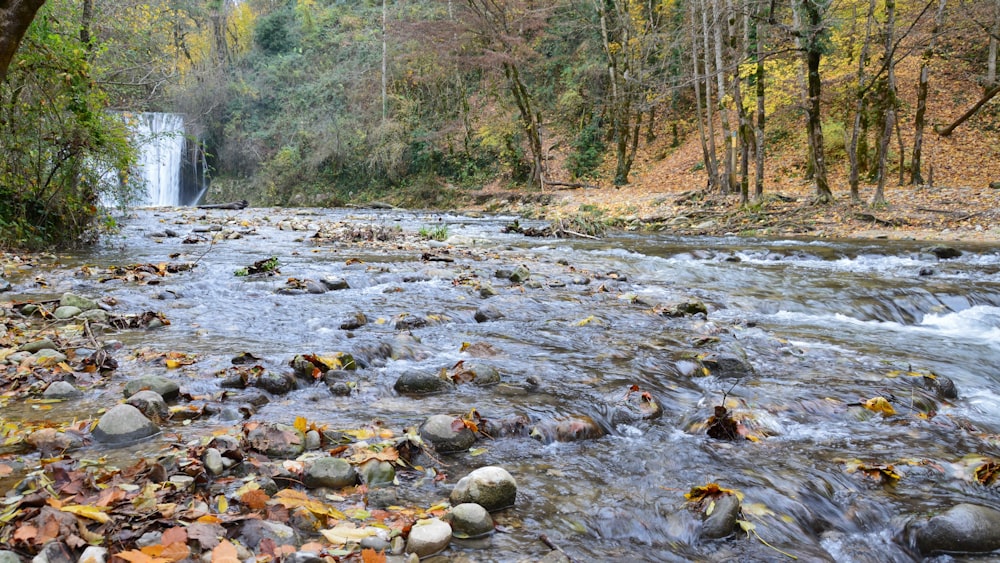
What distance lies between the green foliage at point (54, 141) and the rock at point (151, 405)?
5.98m

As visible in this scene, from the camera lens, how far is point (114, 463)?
243 cm

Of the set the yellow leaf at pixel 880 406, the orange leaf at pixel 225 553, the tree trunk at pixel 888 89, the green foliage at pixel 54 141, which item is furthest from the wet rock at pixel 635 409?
the tree trunk at pixel 888 89

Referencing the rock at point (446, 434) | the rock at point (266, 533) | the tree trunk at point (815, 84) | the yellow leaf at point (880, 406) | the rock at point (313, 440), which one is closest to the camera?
the rock at point (266, 533)

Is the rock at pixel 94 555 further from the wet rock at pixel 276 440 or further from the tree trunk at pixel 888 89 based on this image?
the tree trunk at pixel 888 89

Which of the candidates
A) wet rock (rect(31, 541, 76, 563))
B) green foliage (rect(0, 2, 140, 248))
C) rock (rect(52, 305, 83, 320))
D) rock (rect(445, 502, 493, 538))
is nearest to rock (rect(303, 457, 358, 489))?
rock (rect(445, 502, 493, 538))

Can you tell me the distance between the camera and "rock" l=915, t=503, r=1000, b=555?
2.31m

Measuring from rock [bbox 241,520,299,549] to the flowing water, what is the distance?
59 centimetres

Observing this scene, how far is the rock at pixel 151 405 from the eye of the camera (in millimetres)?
2963

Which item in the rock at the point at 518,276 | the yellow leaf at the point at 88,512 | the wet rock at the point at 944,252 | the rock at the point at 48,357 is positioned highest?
the wet rock at the point at 944,252

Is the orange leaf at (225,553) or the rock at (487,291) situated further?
the rock at (487,291)

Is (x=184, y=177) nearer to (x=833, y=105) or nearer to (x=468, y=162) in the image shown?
(x=468, y=162)

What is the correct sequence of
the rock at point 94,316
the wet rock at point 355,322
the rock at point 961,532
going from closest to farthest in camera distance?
the rock at point 961,532
the rock at point 94,316
the wet rock at point 355,322

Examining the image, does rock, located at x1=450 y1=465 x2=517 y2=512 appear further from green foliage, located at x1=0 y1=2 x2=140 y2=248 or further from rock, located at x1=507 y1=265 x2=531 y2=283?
green foliage, located at x1=0 y1=2 x2=140 y2=248

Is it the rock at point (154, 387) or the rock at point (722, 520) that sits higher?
the rock at point (154, 387)
